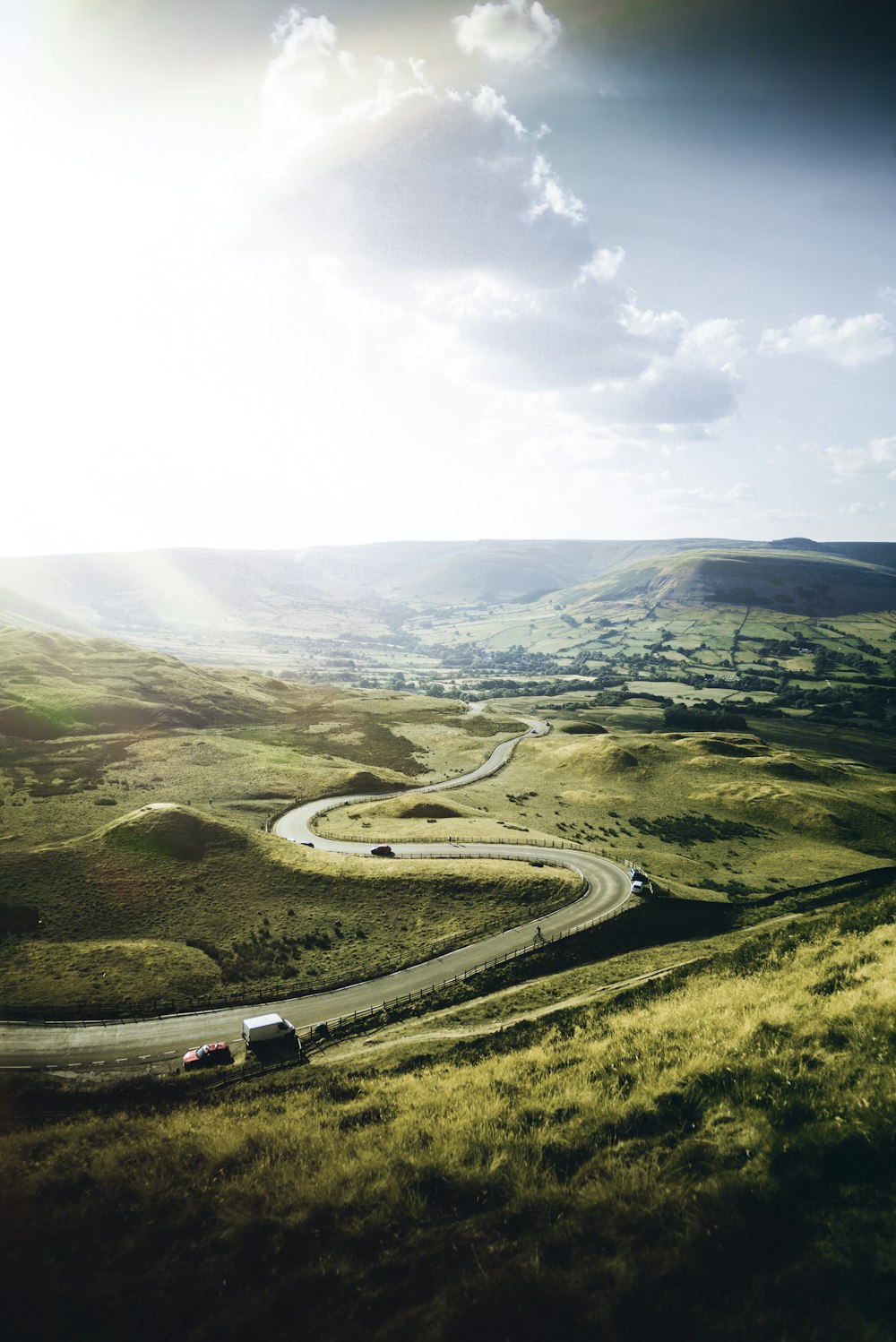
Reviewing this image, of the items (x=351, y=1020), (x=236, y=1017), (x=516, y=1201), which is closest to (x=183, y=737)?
(x=236, y=1017)

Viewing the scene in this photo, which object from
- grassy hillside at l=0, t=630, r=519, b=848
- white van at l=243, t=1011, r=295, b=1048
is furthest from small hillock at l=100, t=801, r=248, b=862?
white van at l=243, t=1011, r=295, b=1048

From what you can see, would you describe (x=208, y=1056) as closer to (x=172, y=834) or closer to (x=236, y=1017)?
(x=236, y=1017)

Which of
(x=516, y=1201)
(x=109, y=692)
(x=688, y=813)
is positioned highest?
(x=516, y=1201)

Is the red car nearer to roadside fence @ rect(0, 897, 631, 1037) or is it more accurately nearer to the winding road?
the winding road

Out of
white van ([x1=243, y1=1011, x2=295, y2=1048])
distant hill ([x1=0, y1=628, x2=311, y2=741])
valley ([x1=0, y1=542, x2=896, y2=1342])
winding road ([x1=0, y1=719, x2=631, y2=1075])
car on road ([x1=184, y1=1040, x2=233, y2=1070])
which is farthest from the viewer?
distant hill ([x1=0, y1=628, x2=311, y2=741])

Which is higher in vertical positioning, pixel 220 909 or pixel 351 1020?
pixel 351 1020

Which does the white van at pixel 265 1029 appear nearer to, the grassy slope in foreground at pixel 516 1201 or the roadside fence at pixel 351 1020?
the roadside fence at pixel 351 1020

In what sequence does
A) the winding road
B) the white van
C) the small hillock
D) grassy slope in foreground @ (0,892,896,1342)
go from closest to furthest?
grassy slope in foreground @ (0,892,896,1342), the winding road, the white van, the small hillock
